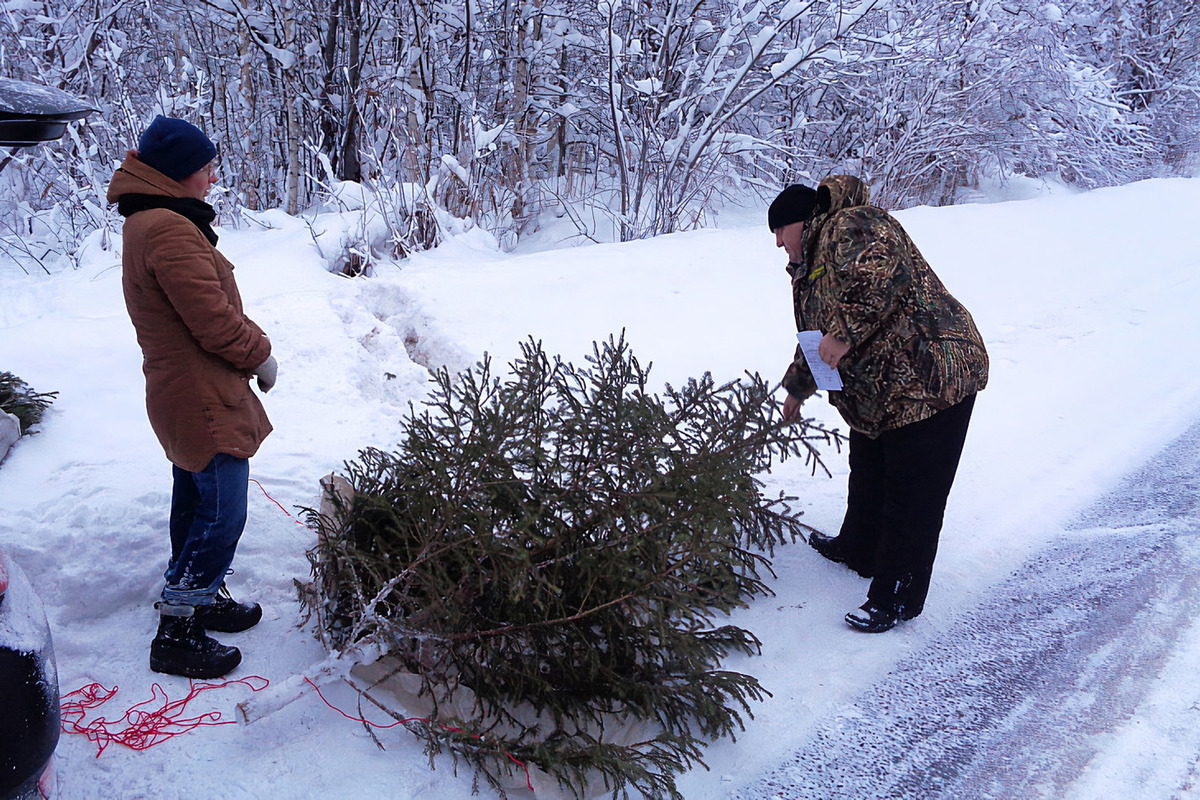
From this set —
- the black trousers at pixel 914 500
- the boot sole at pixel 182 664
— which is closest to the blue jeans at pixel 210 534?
the boot sole at pixel 182 664

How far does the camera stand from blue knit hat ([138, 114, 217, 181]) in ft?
8.71

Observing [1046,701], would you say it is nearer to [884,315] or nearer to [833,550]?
[833,550]

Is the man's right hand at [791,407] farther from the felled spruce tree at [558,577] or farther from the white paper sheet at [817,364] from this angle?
the felled spruce tree at [558,577]

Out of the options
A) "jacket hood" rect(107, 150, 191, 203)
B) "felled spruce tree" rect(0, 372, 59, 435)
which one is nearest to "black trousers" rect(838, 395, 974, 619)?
"jacket hood" rect(107, 150, 191, 203)

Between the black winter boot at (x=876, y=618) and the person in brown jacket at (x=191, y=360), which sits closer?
the person in brown jacket at (x=191, y=360)

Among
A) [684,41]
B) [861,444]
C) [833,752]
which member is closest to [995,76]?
[684,41]

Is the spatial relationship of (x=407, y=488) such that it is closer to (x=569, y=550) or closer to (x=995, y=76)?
(x=569, y=550)

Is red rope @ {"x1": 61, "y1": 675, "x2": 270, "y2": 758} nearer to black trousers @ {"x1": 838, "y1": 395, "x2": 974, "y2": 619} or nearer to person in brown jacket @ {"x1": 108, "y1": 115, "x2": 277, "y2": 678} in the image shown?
person in brown jacket @ {"x1": 108, "y1": 115, "x2": 277, "y2": 678}

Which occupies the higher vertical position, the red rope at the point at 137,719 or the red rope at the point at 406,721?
the red rope at the point at 406,721

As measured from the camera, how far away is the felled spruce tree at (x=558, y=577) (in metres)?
2.67

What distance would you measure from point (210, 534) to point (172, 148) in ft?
4.29

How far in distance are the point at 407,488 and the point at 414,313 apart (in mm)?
3726

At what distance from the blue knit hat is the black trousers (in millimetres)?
2773

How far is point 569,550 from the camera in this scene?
289cm
